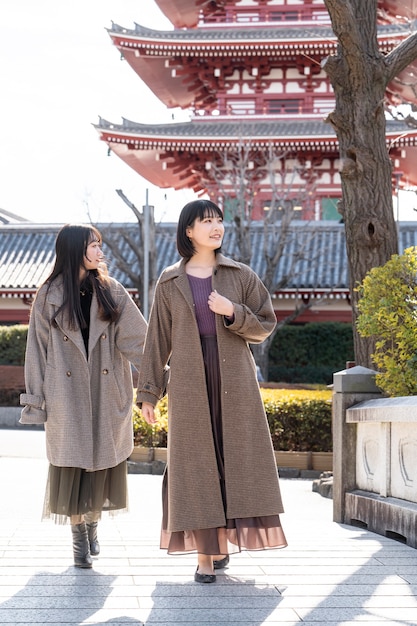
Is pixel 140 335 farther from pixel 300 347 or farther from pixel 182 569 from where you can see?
pixel 300 347

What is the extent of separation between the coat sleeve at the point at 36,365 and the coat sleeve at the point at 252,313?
3.01ft

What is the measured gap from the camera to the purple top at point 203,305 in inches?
174

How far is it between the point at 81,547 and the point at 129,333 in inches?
39.7

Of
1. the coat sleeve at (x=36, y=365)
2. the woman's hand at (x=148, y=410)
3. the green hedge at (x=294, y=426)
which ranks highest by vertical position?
the coat sleeve at (x=36, y=365)

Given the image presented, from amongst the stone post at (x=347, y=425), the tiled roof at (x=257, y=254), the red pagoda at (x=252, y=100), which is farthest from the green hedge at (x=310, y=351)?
the stone post at (x=347, y=425)

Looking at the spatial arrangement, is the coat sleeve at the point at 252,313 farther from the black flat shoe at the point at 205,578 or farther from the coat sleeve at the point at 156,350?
the black flat shoe at the point at 205,578

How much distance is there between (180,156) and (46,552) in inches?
834

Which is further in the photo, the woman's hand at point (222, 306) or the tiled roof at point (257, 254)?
the tiled roof at point (257, 254)

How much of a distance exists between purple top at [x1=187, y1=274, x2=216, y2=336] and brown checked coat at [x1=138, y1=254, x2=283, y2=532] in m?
0.04

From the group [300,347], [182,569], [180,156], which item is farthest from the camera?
[180,156]

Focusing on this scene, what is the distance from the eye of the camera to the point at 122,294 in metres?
4.88

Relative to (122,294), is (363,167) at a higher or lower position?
higher

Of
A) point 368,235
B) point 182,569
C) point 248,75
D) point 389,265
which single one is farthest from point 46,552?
point 248,75

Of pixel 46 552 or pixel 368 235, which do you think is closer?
pixel 46 552
